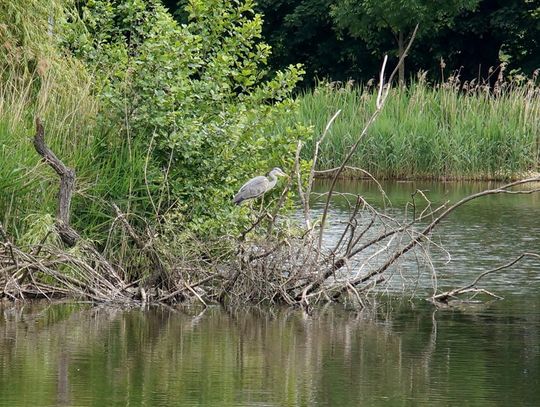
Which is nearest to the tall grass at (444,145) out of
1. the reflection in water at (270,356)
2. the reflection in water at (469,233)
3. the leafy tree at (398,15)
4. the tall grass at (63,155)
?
the reflection in water at (469,233)

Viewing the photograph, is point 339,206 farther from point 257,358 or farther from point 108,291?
point 257,358

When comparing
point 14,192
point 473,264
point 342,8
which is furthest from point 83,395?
point 342,8

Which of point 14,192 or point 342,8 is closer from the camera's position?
point 14,192

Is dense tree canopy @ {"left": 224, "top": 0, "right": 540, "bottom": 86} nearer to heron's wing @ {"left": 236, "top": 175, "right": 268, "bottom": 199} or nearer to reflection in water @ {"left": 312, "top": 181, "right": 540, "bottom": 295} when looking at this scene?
reflection in water @ {"left": 312, "top": 181, "right": 540, "bottom": 295}

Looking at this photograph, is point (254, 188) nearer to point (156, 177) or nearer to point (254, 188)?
point (254, 188)

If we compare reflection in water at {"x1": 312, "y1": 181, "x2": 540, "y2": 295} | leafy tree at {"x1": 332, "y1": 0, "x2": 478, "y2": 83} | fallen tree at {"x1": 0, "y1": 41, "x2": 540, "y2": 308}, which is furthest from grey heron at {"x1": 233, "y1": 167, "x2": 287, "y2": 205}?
leafy tree at {"x1": 332, "y1": 0, "x2": 478, "y2": 83}

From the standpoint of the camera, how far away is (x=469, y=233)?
58.7ft

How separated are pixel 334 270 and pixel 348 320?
70cm

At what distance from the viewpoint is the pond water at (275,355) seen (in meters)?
8.63

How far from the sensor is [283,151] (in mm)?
14461

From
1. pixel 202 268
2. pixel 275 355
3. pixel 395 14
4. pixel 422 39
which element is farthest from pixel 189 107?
pixel 422 39

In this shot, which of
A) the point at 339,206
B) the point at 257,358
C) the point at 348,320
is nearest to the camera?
the point at 257,358

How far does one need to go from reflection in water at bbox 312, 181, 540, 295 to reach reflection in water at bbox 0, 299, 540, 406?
4.24 feet

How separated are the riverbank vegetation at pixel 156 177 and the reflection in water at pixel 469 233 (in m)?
0.66
